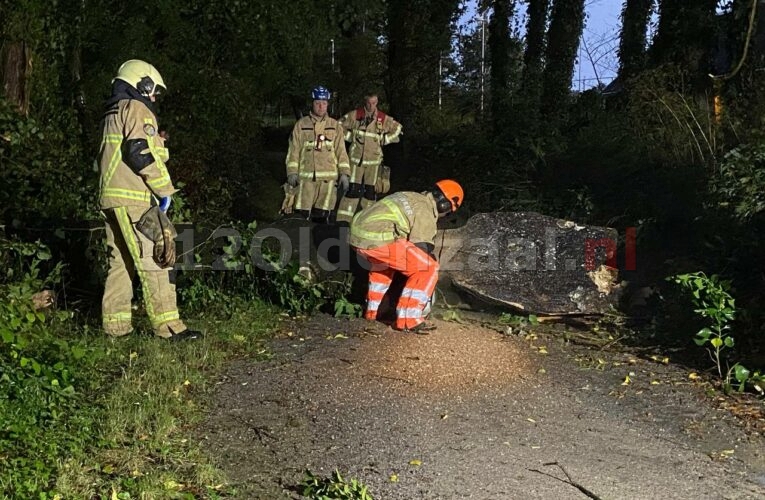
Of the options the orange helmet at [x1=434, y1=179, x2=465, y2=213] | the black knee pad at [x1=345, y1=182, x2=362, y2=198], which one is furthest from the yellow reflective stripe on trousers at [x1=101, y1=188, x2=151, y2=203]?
the black knee pad at [x1=345, y1=182, x2=362, y2=198]

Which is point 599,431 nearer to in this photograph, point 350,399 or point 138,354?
point 350,399

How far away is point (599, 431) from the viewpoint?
185 inches

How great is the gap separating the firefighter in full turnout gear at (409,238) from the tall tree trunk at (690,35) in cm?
655

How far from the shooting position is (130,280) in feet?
20.3

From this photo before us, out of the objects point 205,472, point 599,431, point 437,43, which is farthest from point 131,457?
point 437,43

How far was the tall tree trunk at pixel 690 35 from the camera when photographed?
1135 cm

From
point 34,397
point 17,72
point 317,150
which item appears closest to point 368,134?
point 317,150

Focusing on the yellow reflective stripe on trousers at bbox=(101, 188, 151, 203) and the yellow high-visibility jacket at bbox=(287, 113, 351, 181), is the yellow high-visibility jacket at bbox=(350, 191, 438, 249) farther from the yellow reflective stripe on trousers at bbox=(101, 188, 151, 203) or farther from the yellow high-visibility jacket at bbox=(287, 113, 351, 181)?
the yellow high-visibility jacket at bbox=(287, 113, 351, 181)

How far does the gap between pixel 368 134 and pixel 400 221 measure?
378 centimetres

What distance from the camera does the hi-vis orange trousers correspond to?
21.5ft

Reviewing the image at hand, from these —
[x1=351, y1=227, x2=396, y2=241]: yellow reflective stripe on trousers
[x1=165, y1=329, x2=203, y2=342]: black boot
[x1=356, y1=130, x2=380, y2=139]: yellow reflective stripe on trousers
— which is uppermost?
[x1=356, y1=130, x2=380, y2=139]: yellow reflective stripe on trousers

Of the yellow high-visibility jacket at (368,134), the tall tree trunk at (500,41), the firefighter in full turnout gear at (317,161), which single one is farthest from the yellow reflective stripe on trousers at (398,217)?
the tall tree trunk at (500,41)

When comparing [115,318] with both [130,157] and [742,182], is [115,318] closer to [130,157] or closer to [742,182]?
[130,157]

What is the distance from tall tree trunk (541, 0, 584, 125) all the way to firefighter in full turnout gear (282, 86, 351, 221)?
7383 millimetres
